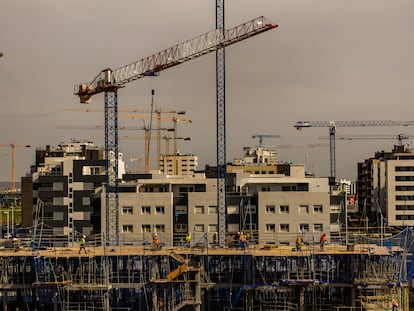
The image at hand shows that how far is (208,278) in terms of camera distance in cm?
4994

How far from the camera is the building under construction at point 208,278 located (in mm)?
46875

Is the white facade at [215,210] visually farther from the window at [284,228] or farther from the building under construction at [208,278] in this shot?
the building under construction at [208,278]

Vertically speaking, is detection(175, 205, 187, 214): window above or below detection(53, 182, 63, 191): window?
below

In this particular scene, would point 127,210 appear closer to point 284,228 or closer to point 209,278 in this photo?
point 284,228

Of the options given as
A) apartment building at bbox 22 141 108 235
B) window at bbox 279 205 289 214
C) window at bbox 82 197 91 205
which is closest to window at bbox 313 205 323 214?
window at bbox 279 205 289 214

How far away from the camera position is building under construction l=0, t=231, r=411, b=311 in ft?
154

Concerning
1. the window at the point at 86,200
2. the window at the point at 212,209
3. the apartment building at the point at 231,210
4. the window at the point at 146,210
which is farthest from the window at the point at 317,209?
the window at the point at 86,200

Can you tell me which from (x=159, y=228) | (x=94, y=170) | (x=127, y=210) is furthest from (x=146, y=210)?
(x=94, y=170)

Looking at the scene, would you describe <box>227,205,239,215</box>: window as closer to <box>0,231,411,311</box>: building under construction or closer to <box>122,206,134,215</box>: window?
<box>122,206,134,215</box>: window

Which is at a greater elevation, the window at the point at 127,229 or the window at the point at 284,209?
the window at the point at 284,209

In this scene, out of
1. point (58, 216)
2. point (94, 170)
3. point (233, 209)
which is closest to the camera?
point (233, 209)

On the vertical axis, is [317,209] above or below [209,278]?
above

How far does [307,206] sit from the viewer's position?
69.8 meters

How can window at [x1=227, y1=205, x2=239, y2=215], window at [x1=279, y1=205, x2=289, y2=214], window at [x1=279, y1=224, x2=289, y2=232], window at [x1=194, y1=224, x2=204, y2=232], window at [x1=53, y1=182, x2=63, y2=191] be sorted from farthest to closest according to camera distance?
window at [x1=53, y1=182, x2=63, y2=191] → window at [x1=227, y1=205, x2=239, y2=215] → window at [x1=194, y1=224, x2=204, y2=232] → window at [x1=279, y1=205, x2=289, y2=214] → window at [x1=279, y1=224, x2=289, y2=232]
